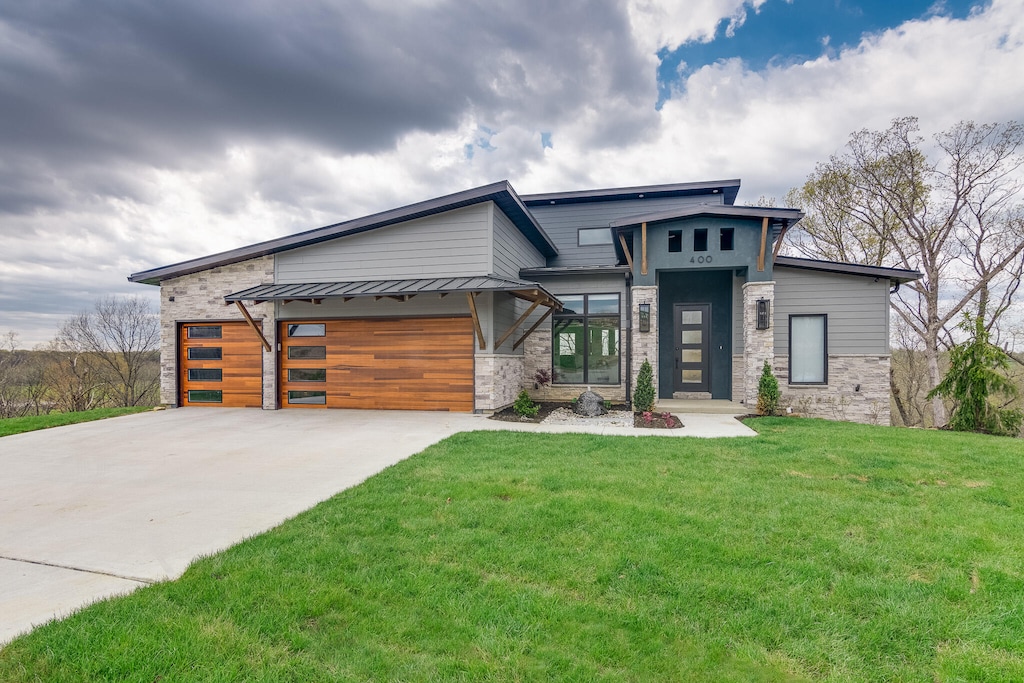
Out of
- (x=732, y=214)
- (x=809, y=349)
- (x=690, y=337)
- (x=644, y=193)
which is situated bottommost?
(x=809, y=349)

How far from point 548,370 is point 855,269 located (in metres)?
7.21

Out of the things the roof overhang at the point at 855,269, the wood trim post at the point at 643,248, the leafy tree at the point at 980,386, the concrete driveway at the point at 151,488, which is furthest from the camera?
the wood trim post at the point at 643,248

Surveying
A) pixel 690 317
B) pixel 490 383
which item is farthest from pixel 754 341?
pixel 490 383

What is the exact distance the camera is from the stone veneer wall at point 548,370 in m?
10.9

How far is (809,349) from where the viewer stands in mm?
10383

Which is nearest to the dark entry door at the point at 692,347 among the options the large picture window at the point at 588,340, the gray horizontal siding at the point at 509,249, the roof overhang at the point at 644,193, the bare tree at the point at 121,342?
the large picture window at the point at 588,340

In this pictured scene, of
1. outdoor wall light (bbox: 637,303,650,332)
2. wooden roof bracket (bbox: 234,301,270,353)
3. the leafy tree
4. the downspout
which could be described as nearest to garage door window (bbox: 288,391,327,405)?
wooden roof bracket (bbox: 234,301,270,353)

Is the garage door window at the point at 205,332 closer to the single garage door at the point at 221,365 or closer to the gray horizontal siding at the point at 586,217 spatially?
the single garage door at the point at 221,365

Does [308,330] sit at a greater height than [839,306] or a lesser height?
lesser

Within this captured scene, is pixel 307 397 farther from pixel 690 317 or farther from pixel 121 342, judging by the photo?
pixel 121 342

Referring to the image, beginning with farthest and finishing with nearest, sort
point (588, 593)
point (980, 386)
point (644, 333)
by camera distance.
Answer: point (644, 333), point (980, 386), point (588, 593)

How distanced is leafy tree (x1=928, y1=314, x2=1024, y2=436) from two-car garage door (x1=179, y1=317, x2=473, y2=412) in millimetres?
9331

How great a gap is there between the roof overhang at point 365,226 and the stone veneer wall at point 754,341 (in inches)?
207

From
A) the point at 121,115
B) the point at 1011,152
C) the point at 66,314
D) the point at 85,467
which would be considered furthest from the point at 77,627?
the point at 66,314
